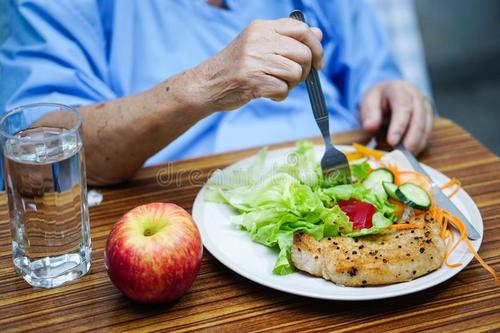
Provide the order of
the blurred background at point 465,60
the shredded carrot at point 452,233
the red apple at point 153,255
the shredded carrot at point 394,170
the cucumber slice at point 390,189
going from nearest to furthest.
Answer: the red apple at point 153,255 → the shredded carrot at point 452,233 → the cucumber slice at point 390,189 → the shredded carrot at point 394,170 → the blurred background at point 465,60

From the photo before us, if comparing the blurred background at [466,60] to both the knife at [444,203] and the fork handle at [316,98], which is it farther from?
the fork handle at [316,98]

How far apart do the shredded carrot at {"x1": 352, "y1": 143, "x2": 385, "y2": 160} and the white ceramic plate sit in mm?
136

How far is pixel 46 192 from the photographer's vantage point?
106 cm

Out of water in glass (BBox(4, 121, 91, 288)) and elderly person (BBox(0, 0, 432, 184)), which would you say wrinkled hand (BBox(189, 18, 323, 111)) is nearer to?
elderly person (BBox(0, 0, 432, 184))

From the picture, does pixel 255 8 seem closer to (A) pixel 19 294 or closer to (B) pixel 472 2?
(A) pixel 19 294

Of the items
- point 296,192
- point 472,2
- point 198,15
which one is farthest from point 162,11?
point 472,2

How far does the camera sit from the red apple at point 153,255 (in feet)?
3.30

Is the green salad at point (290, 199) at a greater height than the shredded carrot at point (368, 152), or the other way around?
the green salad at point (290, 199)

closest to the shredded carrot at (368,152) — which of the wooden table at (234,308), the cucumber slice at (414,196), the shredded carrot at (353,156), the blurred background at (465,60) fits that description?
the shredded carrot at (353,156)

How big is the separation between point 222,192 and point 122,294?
29 centimetres

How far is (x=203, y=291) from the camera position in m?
1.11

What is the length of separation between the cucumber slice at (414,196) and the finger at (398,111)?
325mm

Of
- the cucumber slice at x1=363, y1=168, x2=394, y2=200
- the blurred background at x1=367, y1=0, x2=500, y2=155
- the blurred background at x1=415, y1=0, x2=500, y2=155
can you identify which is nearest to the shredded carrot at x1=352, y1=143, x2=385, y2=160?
the cucumber slice at x1=363, y1=168, x2=394, y2=200

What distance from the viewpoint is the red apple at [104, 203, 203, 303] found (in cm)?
101
